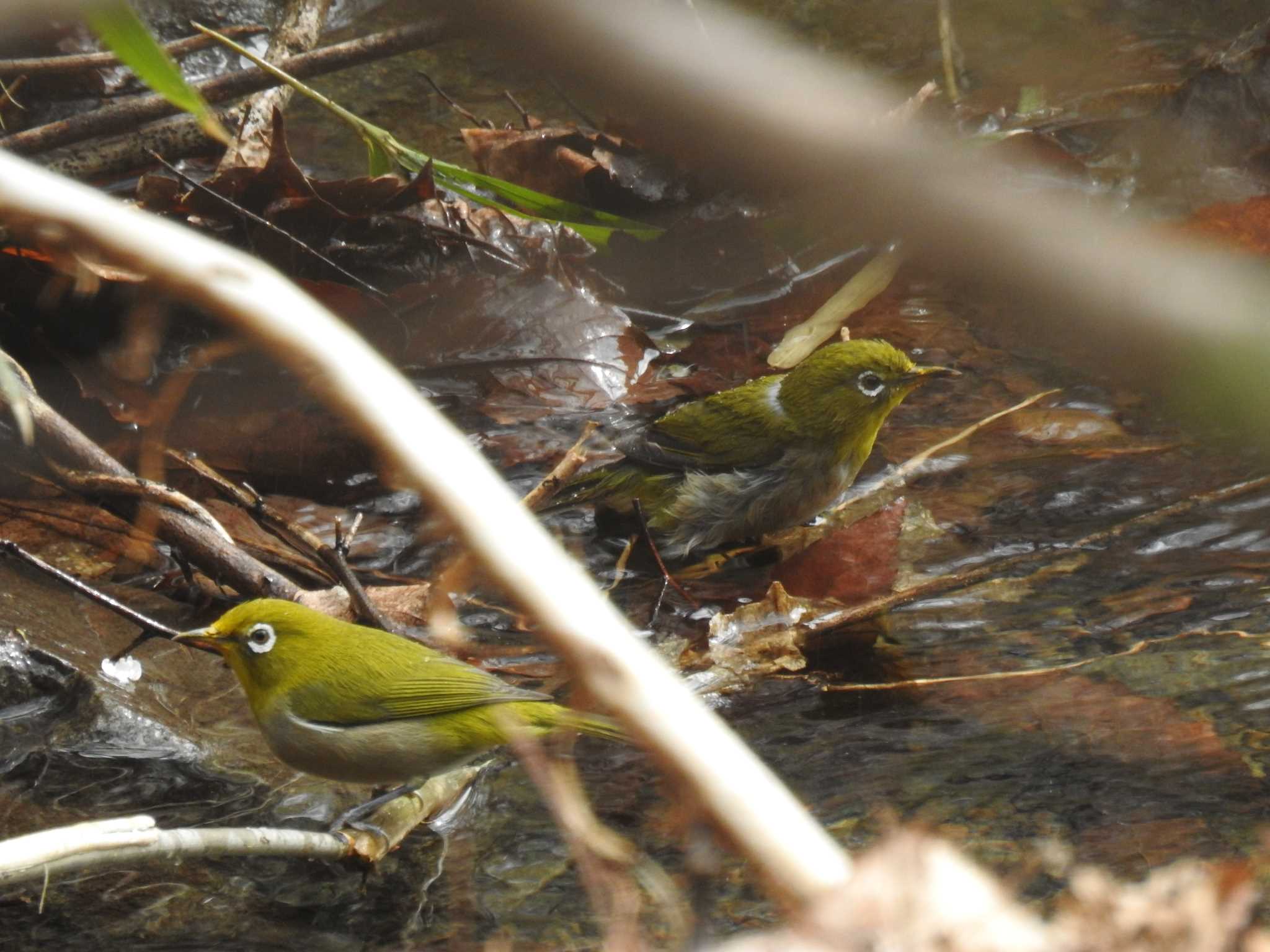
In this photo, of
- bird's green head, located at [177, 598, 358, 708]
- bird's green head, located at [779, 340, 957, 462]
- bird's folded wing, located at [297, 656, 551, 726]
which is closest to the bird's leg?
bird's folded wing, located at [297, 656, 551, 726]

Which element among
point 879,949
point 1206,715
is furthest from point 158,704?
point 879,949

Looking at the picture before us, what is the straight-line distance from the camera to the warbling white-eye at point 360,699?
327 cm

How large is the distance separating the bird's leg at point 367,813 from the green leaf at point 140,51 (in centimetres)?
194

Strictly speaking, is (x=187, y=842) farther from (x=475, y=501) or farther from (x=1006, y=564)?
(x=1006, y=564)

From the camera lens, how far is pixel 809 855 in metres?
0.67

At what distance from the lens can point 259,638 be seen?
3510 mm

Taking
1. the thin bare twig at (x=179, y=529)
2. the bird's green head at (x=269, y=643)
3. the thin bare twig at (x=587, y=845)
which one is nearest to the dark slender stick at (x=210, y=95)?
the thin bare twig at (x=179, y=529)

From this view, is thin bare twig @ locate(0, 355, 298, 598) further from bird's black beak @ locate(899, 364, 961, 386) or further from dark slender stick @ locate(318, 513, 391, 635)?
bird's black beak @ locate(899, 364, 961, 386)

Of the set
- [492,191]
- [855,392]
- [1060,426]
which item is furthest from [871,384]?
[492,191]

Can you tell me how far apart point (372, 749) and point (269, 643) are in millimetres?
455

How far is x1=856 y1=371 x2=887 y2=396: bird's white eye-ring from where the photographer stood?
203 inches

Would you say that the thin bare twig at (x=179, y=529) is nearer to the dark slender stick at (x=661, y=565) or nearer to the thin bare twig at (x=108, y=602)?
the thin bare twig at (x=108, y=602)

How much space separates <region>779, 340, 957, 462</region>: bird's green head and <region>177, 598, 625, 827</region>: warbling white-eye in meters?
2.04

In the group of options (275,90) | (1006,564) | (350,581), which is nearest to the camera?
(350,581)
